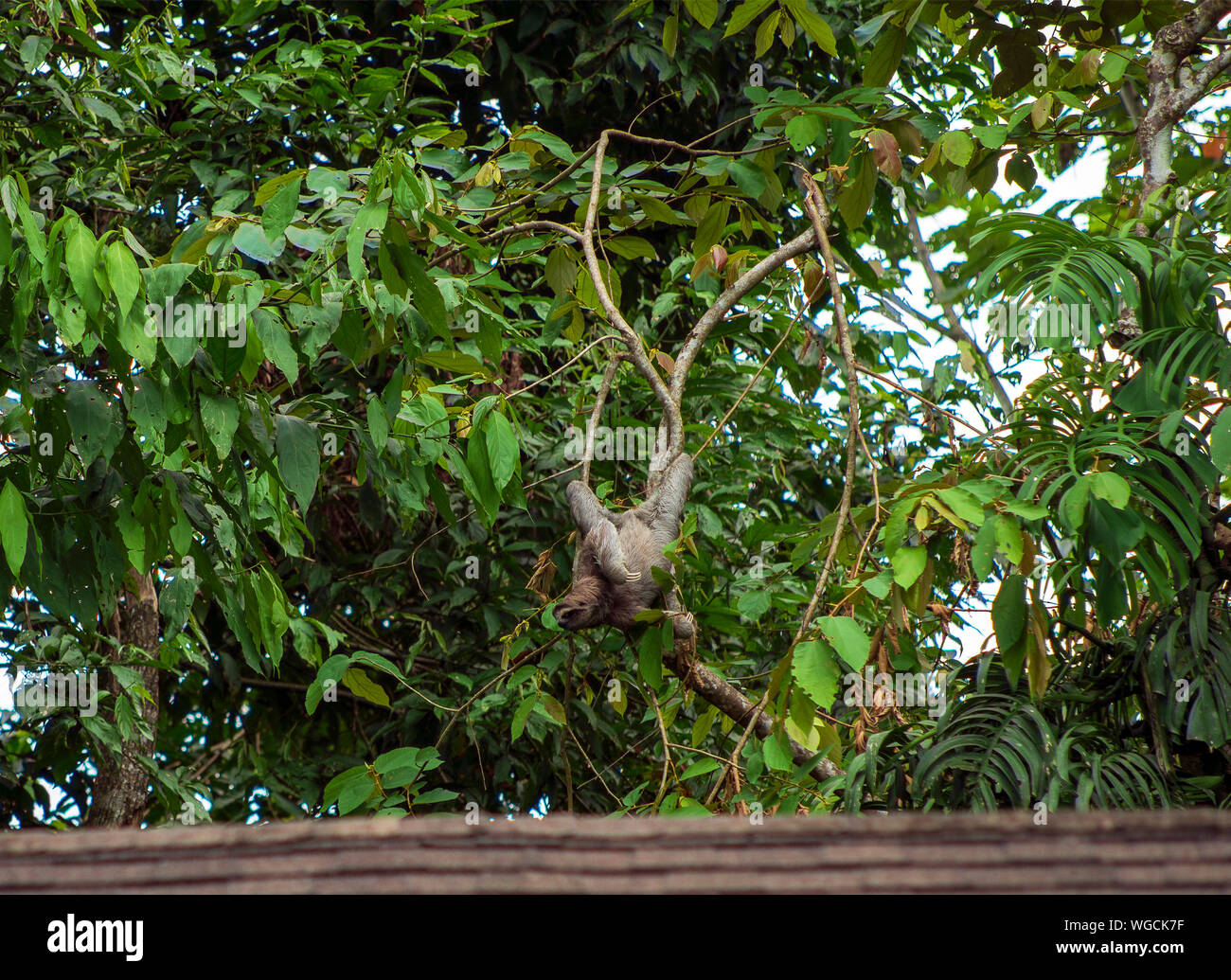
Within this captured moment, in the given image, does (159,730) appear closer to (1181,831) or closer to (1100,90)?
(1100,90)

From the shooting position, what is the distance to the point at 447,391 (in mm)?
3615

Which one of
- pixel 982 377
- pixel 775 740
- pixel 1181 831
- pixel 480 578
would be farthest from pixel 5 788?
pixel 982 377

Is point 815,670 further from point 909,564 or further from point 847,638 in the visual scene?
point 909,564

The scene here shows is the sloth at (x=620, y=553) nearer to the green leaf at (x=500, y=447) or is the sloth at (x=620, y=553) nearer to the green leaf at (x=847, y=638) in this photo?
the green leaf at (x=500, y=447)

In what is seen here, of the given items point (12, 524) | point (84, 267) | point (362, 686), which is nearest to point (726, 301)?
point (362, 686)

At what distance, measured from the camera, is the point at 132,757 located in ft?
14.0

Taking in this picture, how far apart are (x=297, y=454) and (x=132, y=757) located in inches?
79.6

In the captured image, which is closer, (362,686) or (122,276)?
(122,276)

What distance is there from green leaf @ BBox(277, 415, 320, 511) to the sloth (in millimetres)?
650

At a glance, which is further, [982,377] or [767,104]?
[982,377]

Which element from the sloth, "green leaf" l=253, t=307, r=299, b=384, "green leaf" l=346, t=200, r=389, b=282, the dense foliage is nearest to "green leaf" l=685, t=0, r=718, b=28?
the dense foliage

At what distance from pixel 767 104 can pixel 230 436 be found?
1879 millimetres

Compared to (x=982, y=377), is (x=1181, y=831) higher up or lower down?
lower down

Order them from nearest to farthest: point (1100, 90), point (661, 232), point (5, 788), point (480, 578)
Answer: point (1100, 90), point (5, 788), point (480, 578), point (661, 232)
